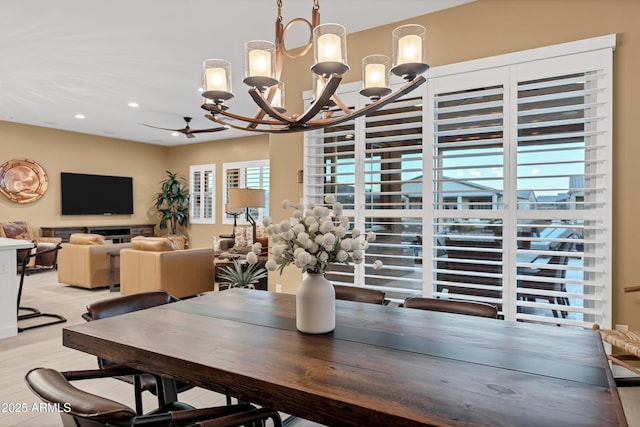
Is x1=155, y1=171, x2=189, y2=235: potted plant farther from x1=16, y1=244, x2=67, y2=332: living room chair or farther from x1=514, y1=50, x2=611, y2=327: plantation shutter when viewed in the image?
x1=514, y1=50, x2=611, y2=327: plantation shutter

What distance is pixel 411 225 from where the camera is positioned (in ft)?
11.6

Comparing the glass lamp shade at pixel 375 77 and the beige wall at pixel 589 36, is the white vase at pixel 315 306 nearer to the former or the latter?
the glass lamp shade at pixel 375 77

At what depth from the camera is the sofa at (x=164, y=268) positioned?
201 inches

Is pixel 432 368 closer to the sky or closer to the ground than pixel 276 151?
closer to the ground

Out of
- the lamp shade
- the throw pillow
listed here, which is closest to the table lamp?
the lamp shade

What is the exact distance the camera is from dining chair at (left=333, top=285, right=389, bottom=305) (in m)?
2.38

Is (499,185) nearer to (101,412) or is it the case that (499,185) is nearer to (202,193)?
(101,412)

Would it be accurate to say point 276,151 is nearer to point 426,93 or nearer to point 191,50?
point 191,50

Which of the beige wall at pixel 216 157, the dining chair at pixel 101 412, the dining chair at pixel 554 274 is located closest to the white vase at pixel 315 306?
the dining chair at pixel 101 412

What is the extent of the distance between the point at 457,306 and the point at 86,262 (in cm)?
561

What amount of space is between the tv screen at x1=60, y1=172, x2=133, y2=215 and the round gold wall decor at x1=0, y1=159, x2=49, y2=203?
1.41ft

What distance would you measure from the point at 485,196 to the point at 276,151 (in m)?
2.18

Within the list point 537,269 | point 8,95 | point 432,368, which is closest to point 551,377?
point 432,368

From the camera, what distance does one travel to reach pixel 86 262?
5.88 m
